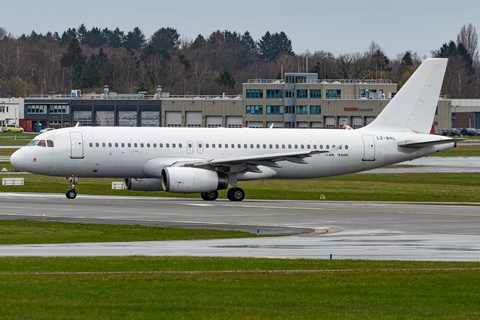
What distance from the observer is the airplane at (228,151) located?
4566 centimetres

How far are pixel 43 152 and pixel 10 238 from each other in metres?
17.5

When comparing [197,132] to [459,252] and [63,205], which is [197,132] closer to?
[63,205]

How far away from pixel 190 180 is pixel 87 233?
46.4 ft

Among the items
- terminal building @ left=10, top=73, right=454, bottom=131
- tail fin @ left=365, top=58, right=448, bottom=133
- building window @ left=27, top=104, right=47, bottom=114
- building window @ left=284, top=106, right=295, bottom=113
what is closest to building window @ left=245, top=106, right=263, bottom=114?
terminal building @ left=10, top=73, right=454, bottom=131

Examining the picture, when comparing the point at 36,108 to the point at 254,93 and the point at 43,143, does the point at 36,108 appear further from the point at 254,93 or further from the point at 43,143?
the point at 43,143

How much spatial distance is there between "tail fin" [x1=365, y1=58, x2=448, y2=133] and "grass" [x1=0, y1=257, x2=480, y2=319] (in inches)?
1152

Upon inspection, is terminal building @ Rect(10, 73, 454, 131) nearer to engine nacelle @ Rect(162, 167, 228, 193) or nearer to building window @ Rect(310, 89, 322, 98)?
building window @ Rect(310, 89, 322, 98)

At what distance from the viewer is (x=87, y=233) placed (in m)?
30.6

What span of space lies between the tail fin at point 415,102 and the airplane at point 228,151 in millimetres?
55

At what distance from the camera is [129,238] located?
96.2 ft

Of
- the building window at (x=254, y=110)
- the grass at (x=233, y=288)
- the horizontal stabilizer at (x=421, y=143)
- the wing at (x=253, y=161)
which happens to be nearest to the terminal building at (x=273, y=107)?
the building window at (x=254, y=110)

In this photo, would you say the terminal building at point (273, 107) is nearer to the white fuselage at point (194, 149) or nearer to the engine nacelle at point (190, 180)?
the white fuselage at point (194, 149)

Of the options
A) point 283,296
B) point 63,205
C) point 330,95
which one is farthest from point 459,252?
point 330,95

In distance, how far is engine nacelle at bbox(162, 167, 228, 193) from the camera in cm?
4409
